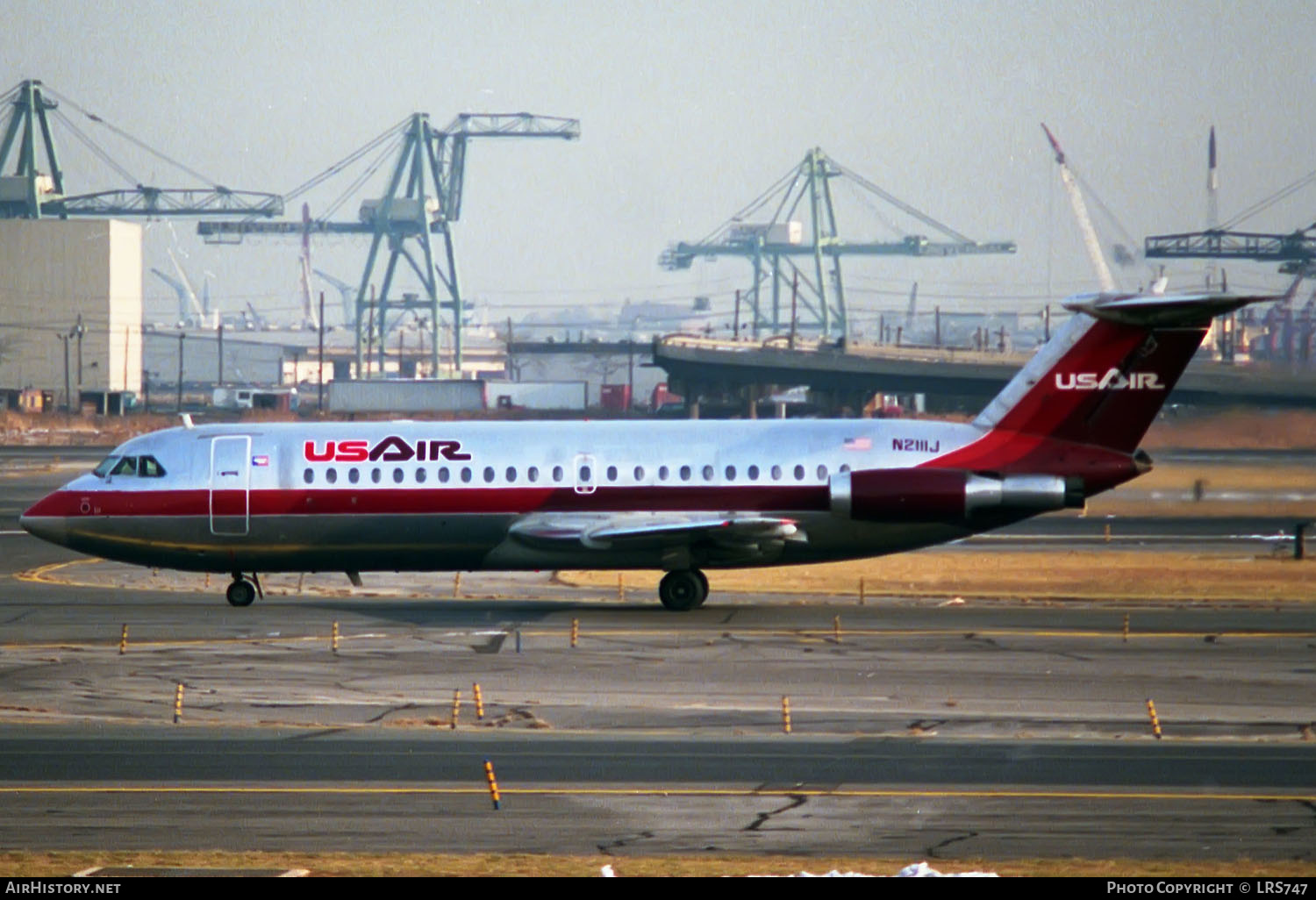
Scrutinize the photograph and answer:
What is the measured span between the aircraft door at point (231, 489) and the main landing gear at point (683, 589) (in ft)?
30.8

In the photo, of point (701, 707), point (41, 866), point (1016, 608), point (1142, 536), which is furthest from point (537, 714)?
point (1142, 536)

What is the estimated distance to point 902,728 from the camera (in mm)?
22938

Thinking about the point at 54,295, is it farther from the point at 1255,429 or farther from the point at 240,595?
the point at 240,595

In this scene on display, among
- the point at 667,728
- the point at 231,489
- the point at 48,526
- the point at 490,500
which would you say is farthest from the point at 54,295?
the point at 667,728

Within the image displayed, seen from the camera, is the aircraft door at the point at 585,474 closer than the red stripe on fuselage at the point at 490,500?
No

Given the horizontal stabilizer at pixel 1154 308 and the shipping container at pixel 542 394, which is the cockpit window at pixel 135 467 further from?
the shipping container at pixel 542 394

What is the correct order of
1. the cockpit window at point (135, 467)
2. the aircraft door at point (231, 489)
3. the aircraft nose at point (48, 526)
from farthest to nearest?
the cockpit window at point (135, 467), the aircraft nose at point (48, 526), the aircraft door at point (231, 489)

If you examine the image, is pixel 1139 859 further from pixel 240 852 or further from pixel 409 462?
pixel 409 462

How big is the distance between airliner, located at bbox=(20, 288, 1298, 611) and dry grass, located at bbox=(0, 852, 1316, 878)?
60.6 feet

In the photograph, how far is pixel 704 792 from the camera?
62.1 ft

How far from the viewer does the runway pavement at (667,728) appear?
675 inches

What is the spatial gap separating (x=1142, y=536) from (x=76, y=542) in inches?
1294

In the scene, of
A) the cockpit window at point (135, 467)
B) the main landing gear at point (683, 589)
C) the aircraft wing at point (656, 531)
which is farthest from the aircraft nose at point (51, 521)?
the main landing gear at point (683, 589)

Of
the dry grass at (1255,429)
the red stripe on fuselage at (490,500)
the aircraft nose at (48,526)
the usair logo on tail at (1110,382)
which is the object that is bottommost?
the aircraft nose at (48,526)
